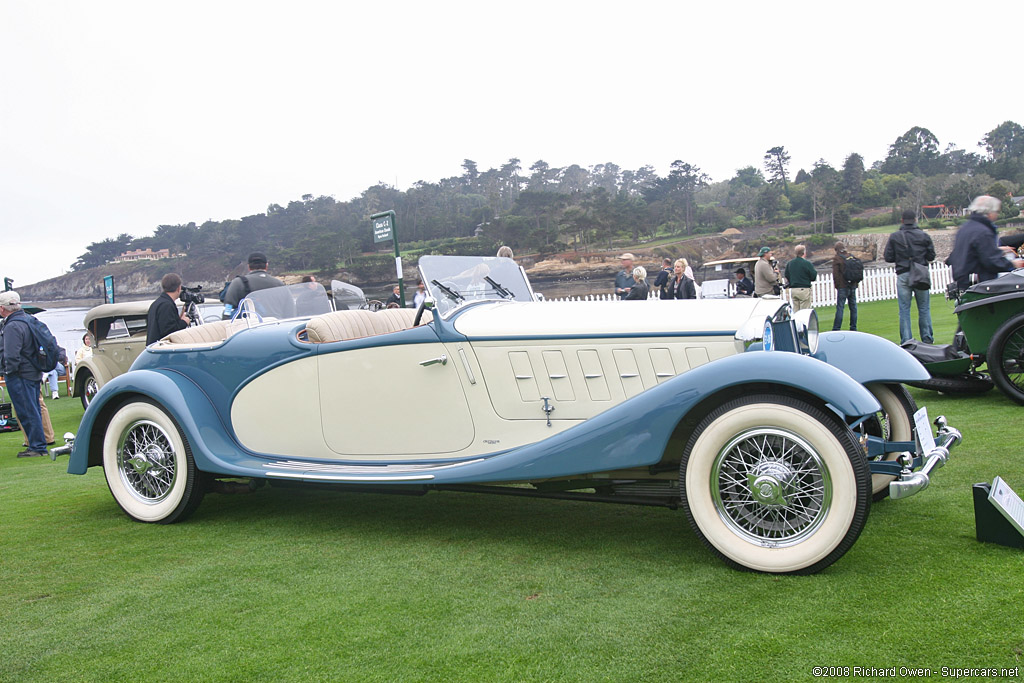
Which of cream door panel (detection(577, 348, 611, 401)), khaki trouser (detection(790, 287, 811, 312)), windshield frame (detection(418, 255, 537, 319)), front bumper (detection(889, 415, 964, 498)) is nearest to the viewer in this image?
front bumper (detection(889, 415, 964, 498))

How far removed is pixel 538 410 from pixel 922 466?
1834mm

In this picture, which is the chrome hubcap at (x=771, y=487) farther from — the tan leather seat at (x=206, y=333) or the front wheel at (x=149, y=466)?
the tan leather seat at (x=206, y=333)

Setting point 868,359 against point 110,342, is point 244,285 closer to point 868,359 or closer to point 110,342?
point 868,359

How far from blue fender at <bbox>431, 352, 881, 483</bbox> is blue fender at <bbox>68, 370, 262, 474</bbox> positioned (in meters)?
1.74

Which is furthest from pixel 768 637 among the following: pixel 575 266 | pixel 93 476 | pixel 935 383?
pixel 575 266

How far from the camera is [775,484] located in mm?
3029

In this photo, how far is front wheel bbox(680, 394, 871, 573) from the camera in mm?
2916

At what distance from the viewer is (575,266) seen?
182ft

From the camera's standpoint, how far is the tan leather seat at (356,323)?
4.34 m

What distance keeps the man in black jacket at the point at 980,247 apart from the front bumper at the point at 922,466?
3.99m

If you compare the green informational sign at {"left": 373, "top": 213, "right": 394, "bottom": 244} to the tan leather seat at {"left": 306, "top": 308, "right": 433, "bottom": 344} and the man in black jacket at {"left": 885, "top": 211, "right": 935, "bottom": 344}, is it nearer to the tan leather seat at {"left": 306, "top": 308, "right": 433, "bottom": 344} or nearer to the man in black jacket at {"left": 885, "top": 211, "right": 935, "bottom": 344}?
the man in black jacket at {"left": 885, "top": 211, "right": 935, "bottom": 344}

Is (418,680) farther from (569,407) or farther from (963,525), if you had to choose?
(963,525)

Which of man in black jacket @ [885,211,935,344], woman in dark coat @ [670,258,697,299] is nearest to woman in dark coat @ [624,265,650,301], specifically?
woman in dark coat @ [670,258,697,299]

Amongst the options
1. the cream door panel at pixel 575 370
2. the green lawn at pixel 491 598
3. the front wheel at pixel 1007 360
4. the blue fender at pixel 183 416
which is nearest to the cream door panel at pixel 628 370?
the cream door panel at pixel 575 370
